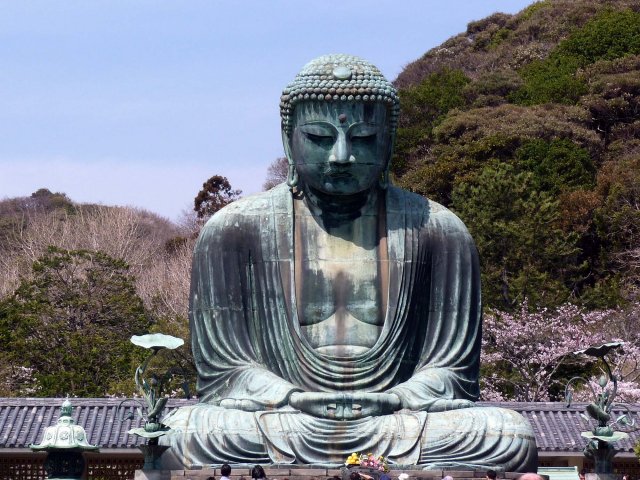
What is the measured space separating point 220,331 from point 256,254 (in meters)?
0.78

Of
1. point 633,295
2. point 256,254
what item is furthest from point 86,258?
point 256,254

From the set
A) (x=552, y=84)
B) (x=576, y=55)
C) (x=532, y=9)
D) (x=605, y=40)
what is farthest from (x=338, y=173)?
(x=532, y=9)

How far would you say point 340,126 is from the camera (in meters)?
17.5

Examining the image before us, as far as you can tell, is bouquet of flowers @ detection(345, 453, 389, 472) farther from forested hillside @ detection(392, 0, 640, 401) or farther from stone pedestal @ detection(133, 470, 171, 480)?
forested hillside @ detection(392, 0, 640, 401)

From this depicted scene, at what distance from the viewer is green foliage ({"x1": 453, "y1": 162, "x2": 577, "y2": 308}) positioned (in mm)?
38875

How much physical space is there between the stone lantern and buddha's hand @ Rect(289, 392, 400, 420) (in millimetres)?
2009

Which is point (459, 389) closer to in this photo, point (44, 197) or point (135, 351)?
point (135, 351)

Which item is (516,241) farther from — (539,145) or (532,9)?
(532,9)

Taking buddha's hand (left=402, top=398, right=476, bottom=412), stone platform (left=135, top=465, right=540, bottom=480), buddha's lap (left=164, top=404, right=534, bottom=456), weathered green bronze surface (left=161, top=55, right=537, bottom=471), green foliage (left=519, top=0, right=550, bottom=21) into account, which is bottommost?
stone platform (left=135, top=465, right=540, bottom=480)

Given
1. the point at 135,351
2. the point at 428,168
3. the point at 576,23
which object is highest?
the point at 576,23

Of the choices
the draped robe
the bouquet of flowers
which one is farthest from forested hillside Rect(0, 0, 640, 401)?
the bouquet of flowers

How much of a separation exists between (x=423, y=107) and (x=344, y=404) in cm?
4426

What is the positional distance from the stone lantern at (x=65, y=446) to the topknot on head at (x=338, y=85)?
→ 11.0ft

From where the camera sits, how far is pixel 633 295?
40.1 m
